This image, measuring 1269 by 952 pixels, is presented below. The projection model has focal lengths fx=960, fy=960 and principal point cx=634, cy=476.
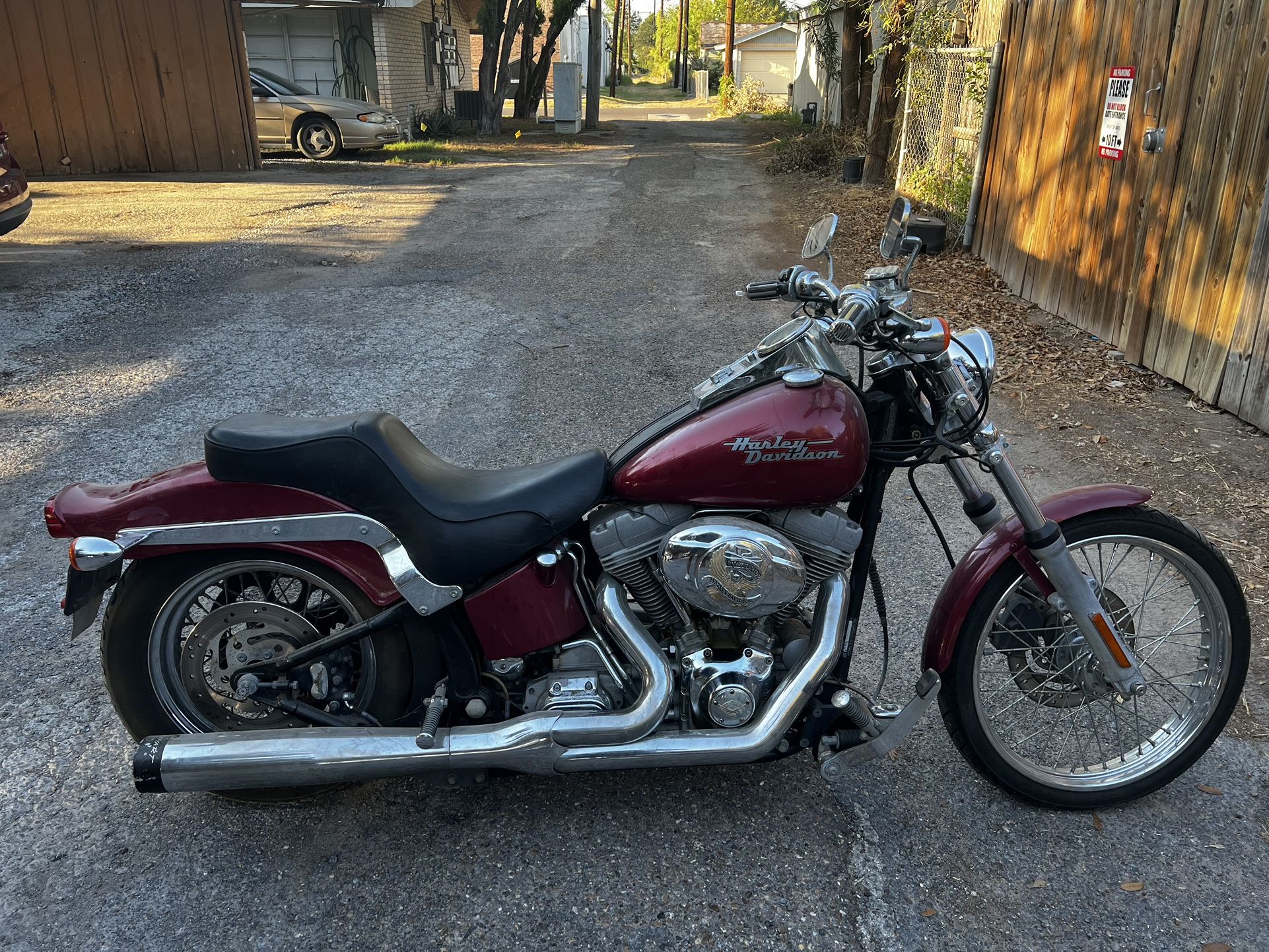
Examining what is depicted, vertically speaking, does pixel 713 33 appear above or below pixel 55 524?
above

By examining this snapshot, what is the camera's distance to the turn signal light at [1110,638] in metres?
2.47

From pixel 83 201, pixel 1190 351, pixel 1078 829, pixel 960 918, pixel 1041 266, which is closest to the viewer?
pixel 960 918

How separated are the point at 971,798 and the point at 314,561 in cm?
192

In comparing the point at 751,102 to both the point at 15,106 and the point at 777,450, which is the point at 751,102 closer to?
the point at 15,106

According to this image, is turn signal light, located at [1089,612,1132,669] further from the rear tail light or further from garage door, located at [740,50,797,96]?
garage door, located at [740,50,797,96]

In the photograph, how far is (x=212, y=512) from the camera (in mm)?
2414

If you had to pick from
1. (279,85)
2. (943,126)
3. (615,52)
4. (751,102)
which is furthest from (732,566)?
(615,52)

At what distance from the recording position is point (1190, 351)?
5.69m

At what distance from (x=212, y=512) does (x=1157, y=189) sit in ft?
19.5

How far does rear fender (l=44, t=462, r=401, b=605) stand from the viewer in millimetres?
2400

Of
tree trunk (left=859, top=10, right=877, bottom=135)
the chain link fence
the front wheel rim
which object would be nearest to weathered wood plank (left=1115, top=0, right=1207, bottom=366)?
the chain link fence

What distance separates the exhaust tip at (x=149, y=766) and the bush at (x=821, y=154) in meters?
14.6

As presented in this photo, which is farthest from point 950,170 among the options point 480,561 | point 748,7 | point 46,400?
point 748,7

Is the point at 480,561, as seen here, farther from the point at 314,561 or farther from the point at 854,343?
the point at 854,343
